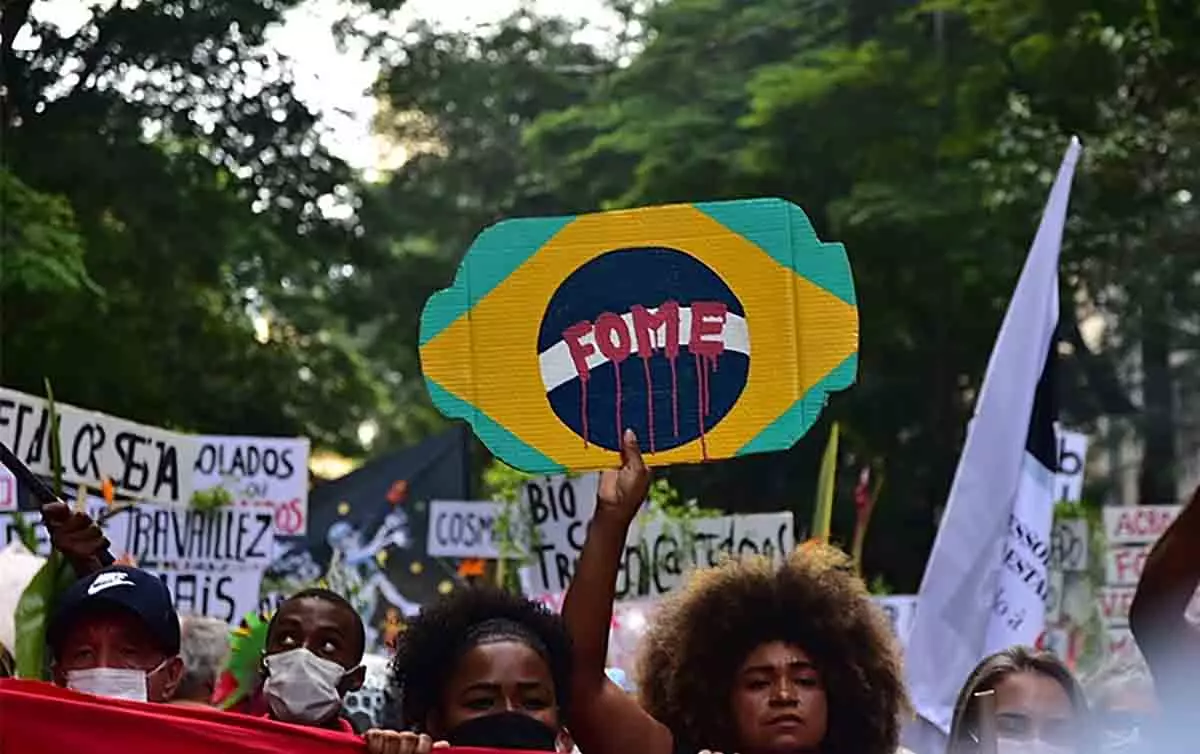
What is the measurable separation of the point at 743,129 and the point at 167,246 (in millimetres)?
5537

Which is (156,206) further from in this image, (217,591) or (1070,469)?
(1070,469)

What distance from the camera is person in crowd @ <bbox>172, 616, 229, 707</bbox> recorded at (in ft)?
16.9

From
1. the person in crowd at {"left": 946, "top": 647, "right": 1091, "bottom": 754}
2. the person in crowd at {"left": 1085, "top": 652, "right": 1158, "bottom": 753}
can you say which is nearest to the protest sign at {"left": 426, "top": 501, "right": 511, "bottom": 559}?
the person in crowd at {"left": 1085, "top": 652, "right": 1158, "bottom": 753}

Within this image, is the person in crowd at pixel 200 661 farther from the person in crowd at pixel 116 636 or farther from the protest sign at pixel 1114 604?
the protest sign at pixel 1114 604

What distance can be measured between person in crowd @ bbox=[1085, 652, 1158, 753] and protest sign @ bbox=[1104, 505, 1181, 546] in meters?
6.14

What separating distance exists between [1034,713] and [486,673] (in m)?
1.13

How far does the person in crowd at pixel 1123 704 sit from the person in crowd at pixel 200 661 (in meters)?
2.15

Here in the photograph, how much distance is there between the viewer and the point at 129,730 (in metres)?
3.12

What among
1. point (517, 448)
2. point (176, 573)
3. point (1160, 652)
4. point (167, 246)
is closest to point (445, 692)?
point (517, 448)

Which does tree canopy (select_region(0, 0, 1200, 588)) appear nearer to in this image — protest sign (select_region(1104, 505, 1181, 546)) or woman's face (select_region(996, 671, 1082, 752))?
protest sign (select_region(1104, 505, 1181, 546))

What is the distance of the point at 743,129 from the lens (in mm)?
17188

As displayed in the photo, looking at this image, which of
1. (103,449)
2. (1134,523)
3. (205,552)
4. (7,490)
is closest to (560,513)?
(205,552)

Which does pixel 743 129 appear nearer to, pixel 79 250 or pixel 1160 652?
pixel 79 250

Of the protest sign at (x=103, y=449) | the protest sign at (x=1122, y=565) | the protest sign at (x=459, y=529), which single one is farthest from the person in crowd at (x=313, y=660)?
the protest sign at (x=1122, y=565)
